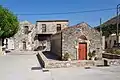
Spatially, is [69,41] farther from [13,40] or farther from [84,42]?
[13,40]

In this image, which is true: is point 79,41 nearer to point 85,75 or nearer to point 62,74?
point 62,74

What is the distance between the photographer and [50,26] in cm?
5512

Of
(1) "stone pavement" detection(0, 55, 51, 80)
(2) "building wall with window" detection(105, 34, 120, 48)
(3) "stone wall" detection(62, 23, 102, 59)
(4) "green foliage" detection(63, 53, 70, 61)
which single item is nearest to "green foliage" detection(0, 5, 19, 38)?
(3) "stone wall" detection(62, 23, 102, 59)

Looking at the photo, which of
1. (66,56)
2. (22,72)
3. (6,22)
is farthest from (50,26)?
(22,72)

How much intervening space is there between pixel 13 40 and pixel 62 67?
37792mm

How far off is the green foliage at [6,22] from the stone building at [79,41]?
1339 cm

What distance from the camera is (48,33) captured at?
181 feet

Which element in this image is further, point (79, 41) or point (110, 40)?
point (110, 40)

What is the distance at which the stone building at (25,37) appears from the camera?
181ft

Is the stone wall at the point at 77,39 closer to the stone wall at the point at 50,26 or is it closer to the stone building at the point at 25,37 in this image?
the stone wall at the point at 50,26

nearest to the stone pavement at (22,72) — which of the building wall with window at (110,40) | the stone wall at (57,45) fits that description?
the stone wall at (57,45)

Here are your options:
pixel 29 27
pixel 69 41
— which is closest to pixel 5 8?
pixel 29 27

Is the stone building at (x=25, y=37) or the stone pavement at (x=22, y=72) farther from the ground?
the stone building at (x=25, y=37)

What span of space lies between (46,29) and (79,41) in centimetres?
3016
